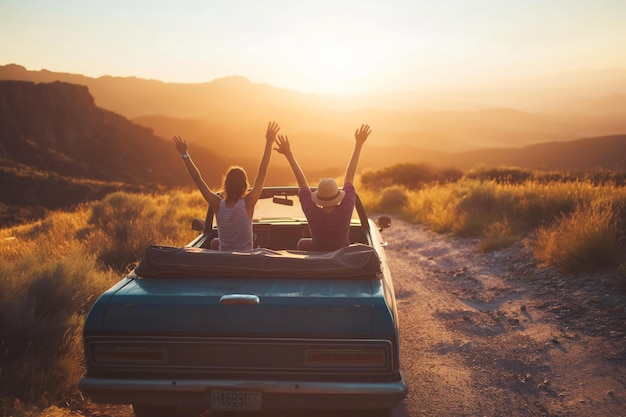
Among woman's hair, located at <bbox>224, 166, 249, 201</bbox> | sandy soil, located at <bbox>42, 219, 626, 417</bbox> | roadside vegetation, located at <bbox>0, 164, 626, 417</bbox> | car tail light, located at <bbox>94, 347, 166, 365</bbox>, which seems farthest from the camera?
woman's hair, located at <bbox>224, 166, 249, 201</bbox>

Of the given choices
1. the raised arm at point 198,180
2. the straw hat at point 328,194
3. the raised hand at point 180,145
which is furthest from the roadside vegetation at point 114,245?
the straw hat at point 328,194

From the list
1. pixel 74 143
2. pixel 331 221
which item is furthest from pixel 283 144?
pixel 74 143

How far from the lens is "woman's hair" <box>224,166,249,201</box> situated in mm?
4988

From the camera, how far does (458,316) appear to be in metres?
7.42

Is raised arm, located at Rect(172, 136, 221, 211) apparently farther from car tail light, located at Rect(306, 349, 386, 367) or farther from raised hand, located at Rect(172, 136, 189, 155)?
car tail light, located at Rect(306, 349, 386, 367)

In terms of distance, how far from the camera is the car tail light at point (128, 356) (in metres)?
3.48

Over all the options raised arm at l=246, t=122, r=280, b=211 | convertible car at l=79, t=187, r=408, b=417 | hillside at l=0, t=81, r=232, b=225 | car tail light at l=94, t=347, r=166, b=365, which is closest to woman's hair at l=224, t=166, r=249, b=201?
raised arm at l=246, t=122, r=280, b=211

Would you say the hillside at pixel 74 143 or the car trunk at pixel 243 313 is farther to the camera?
the hillside at pixel 74 143

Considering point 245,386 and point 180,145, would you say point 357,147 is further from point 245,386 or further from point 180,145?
point 245,386

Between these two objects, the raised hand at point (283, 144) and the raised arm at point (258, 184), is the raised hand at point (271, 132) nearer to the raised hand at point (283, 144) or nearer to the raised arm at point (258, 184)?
the raised arm at point (258, 184)

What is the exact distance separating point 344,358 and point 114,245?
25.2 ft

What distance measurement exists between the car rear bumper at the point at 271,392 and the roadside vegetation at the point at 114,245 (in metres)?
1.08

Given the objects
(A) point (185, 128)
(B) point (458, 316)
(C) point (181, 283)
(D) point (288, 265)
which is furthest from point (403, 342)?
(A) point (185, 128)

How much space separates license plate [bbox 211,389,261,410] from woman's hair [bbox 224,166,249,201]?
6.62 feet
